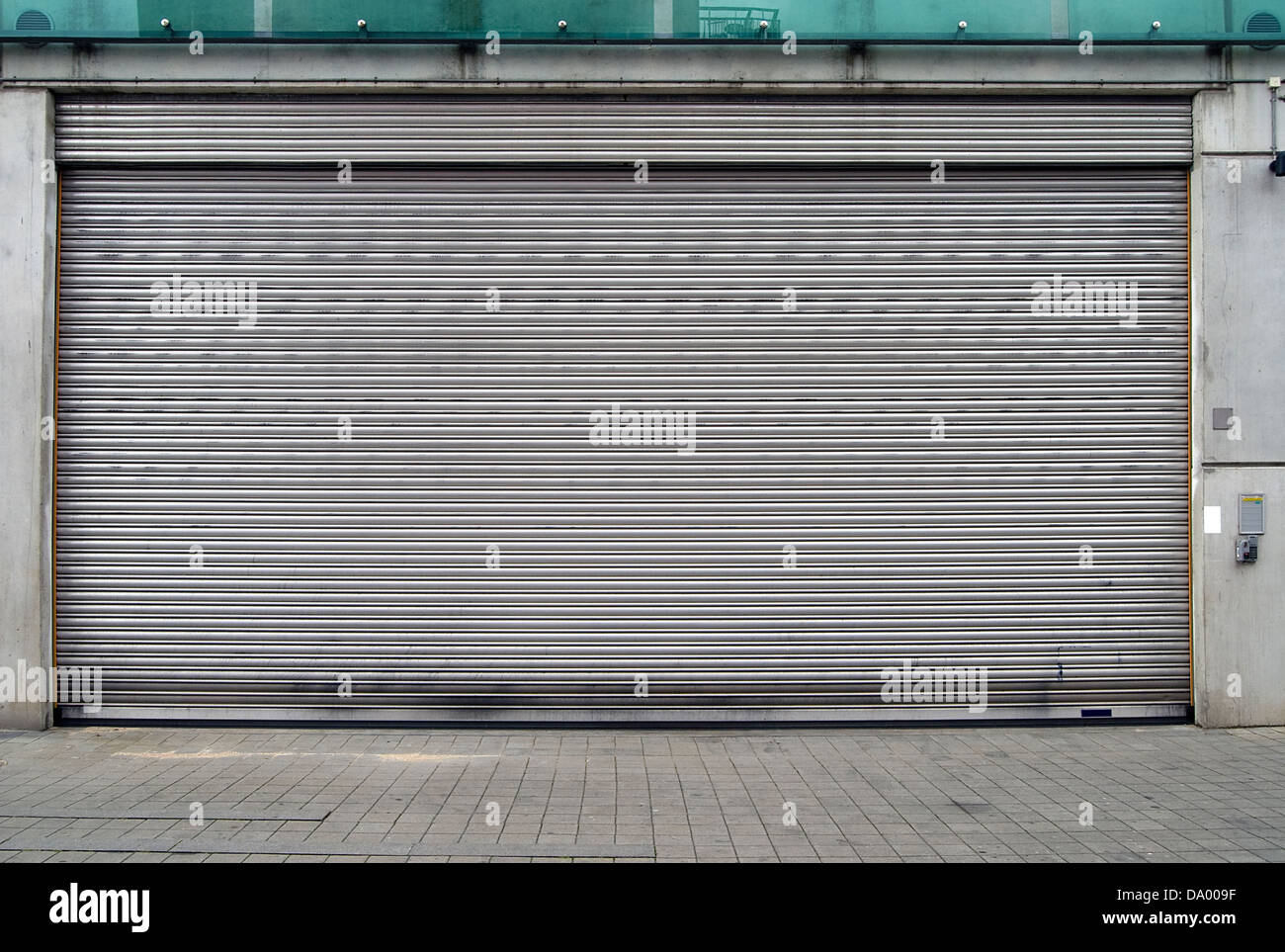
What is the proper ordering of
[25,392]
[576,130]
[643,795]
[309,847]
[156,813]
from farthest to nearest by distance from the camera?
[576,130] → [25,392] → [643,795] → [156,813] → [309,847]

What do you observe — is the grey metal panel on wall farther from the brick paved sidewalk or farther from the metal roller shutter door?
the brick paved sidewalk

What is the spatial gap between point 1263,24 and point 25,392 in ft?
40.0

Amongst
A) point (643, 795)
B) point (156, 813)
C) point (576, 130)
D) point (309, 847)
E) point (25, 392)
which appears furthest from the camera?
point (576, 130)

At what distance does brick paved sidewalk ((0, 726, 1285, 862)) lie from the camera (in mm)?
5840

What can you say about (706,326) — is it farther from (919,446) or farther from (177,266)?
(177,266)

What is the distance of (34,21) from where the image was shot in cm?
864

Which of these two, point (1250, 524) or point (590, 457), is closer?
point (1250, 524)

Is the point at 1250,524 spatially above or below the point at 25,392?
below

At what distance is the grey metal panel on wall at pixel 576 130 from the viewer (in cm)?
869

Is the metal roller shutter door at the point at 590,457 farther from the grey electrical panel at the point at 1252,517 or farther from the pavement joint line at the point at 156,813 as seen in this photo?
the pavement joint line at the point at 156,813

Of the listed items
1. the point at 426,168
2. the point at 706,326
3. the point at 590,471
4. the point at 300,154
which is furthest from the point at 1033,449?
the point at 300,154

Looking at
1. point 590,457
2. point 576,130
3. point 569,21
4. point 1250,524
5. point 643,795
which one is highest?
point 569,21

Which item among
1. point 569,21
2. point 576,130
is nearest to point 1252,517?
point 576,130

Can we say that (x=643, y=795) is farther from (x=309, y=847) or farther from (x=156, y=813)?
(x=156, y=813)
